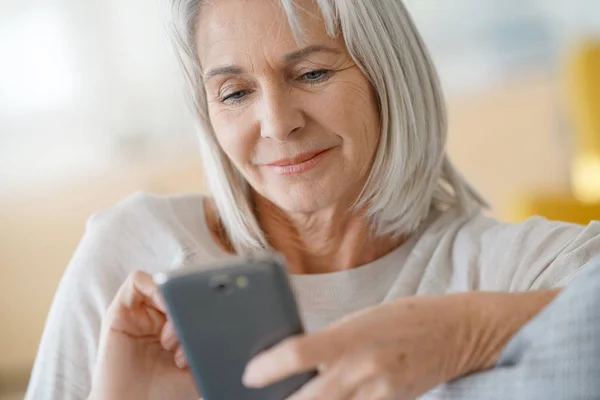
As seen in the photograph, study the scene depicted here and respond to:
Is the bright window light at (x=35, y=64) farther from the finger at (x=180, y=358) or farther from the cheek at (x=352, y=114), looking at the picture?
the finger at (x=180, y=358)

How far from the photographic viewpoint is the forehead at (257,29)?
1087 millimetres

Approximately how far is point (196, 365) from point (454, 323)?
0.85 feet

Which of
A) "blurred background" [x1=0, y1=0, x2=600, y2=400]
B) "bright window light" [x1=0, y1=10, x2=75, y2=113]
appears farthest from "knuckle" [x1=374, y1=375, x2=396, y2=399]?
"bright window light" [x1=0, y1=10, x2=75, y2=113]

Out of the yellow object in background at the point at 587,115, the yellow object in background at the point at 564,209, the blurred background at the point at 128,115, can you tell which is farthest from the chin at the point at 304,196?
the blurred background at the point at 128,115

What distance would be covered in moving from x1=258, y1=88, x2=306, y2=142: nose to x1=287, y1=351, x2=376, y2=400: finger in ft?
1.49

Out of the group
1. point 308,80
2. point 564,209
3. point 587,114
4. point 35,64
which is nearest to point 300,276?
point 308,80

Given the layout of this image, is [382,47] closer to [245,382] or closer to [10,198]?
[245,382]

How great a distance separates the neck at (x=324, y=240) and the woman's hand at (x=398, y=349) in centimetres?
46

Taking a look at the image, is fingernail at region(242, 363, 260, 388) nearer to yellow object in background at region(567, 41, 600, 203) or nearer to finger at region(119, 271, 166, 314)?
finger at region(119, 271, 166, 314)

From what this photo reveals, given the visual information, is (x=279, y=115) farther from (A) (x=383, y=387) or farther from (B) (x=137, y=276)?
(A) (x=383, y=387)

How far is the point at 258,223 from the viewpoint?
1.31 meters


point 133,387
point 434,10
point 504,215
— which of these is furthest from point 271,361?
point 434,10

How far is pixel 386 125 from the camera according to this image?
1213 millimetres

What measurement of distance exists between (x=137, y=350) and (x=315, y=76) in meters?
0.45
